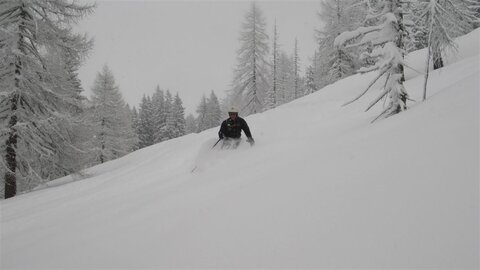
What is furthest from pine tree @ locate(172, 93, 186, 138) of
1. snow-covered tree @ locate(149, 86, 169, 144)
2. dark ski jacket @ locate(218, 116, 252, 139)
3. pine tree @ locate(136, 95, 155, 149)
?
dark ski jacket @ locate(218, 116, 252, 139)

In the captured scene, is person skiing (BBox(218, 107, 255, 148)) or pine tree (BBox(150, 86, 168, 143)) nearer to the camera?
person skiing (BBox(218, 107, 255, 148))

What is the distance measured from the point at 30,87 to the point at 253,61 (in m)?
21.6

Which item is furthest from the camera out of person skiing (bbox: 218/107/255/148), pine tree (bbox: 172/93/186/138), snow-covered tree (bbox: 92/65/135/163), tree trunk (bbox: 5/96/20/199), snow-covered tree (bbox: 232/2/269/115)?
pine tree (bbox: 172/93/186/138)

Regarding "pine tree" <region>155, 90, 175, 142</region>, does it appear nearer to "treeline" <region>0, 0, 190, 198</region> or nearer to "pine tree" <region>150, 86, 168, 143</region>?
"pine tree" <region>150, 86, 168, 143</region>

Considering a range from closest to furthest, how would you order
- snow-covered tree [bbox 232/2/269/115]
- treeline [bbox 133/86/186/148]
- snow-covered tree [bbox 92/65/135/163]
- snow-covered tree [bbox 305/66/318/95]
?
snow-covered tree [bbox 92/65/135/163] → snow-covered tree [bbox 232/2/269/115] → snow-covered tree [bbox 305/66/318/95] → treeline [bbox 133/86/186/148]

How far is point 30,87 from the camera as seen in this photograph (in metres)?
10.6

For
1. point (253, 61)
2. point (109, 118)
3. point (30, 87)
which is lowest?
point (30, 87)

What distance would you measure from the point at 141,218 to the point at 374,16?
7204 millimetres

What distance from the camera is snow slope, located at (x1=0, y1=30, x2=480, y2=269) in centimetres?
218

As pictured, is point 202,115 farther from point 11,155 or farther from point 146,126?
point 11,155

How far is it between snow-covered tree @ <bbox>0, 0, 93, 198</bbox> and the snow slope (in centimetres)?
665

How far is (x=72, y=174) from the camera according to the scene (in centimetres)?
1200

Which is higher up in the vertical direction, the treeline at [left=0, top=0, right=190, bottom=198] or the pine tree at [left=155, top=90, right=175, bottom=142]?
the pine tree at [left=155, top=90, right=175, bottom=142]

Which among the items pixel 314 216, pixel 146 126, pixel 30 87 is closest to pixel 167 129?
pixel 146 126
